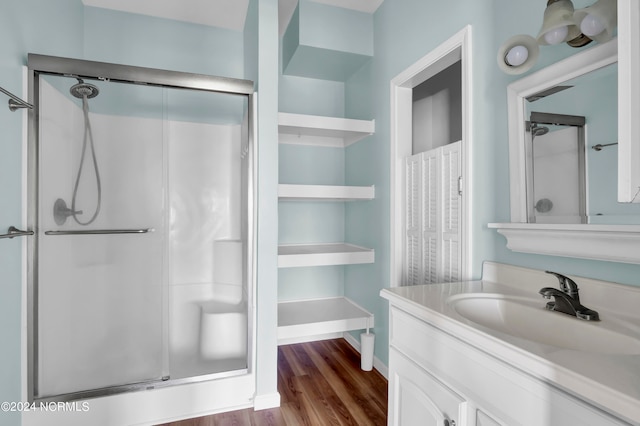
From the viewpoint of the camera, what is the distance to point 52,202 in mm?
1637

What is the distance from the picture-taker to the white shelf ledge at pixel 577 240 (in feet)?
2.92

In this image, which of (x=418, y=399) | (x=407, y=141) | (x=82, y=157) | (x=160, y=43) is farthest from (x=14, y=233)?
(x=407, y=141)

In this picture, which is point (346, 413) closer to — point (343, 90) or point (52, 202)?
point (52, 202)

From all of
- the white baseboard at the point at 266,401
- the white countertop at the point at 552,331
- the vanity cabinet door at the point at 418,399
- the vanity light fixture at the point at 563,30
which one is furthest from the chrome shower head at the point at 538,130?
the white baseboard at the point at 266,401

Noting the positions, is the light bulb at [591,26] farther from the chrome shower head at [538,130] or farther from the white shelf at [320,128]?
the white shelf at [320,128]

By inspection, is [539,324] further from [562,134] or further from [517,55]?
[517,55]

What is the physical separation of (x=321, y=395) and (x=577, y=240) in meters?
1.66

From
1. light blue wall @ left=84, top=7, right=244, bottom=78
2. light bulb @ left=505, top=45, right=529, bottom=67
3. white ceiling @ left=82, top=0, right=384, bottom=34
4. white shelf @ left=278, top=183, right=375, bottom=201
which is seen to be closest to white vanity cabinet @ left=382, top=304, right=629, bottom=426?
light bulb @ left=505, top=45, right=529, bottom=67

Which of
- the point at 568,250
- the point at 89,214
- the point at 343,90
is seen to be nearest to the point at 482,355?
the point at 568,250

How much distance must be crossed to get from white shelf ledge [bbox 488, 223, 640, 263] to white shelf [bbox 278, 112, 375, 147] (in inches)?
54.3

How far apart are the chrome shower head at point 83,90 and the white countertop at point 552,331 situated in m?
1.78

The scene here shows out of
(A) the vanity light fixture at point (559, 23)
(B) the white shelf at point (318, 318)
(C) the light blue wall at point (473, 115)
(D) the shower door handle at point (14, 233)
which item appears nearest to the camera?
(A) the vanity light fixture at point (559, 23)

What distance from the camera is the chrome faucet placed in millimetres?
920

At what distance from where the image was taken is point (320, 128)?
2357 mm
